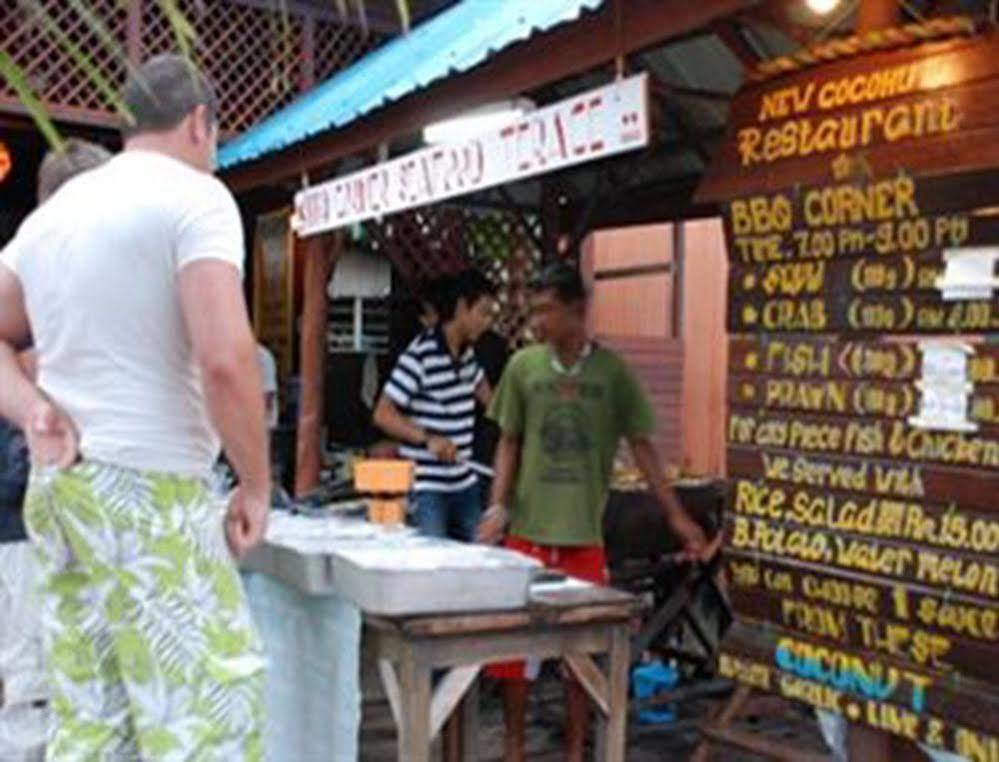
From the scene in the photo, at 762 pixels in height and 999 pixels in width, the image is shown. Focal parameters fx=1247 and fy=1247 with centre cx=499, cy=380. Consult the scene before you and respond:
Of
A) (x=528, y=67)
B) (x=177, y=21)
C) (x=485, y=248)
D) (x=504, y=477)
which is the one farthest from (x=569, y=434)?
(x=485, y=248)

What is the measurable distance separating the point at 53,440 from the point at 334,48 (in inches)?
300

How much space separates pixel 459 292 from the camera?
5629mm

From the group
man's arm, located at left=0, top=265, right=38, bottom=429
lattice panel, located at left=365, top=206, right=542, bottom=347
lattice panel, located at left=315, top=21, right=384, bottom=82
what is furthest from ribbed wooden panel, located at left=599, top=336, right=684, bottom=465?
man's arm, located at left=0, top=265, right=38, bottom=429

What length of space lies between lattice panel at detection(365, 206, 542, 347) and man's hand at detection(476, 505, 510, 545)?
440 cm

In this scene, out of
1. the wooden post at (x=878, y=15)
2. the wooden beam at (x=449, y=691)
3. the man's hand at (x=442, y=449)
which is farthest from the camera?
the man's hand at (x=442, y=449)

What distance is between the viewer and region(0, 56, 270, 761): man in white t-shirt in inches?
95.7

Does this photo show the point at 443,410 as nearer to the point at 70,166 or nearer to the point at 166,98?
the point at 70,166

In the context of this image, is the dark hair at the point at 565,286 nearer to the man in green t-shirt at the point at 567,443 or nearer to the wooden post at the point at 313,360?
the man in green t-shirt at the point at 567,443

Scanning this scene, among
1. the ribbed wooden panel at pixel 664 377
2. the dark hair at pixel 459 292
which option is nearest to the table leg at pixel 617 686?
the dark hair at pixel 459 292

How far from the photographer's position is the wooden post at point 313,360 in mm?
7004

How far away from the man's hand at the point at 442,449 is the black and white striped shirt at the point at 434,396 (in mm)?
66

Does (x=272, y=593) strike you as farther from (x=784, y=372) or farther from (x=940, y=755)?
(x=940, y=755)

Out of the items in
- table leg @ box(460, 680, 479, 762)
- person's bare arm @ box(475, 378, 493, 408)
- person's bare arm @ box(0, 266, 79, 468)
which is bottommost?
table leg @ box(460, 680, 479, 762)

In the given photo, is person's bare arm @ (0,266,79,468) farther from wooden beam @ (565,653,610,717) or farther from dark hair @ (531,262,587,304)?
dark hair @ (531,262,587,304)
